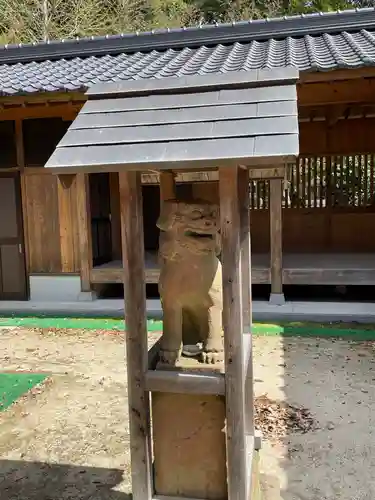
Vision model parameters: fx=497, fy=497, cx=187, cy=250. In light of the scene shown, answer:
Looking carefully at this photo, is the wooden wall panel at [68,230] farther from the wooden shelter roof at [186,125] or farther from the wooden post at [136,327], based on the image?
the wooden post at [136,327]

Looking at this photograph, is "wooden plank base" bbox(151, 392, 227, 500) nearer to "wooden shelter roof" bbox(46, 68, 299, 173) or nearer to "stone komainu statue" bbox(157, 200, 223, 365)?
"stone komainu statue" bbox(157, 200, 223, 365)

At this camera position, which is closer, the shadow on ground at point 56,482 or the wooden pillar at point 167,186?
the wooden pillar at point 167,186

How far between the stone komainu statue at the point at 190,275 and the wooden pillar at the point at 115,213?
238 inches

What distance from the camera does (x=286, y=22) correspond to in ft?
25.6

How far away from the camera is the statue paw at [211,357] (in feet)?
7.87

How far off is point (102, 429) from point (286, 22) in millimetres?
6822

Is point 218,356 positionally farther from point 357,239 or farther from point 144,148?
point 357,239

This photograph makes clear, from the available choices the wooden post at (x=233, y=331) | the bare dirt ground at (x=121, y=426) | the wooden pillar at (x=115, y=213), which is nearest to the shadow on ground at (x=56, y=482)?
the bare dirt ground at (x=121, y=426)

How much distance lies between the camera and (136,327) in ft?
7.59

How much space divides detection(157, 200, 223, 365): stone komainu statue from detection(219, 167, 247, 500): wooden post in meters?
0.22

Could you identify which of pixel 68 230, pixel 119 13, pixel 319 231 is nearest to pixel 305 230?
pixel 319 231

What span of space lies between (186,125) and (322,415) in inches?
98.7

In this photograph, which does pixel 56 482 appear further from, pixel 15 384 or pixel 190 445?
pixel 15 384

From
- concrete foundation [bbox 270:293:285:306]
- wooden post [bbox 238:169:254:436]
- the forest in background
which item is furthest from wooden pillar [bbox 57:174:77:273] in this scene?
the forest in background
